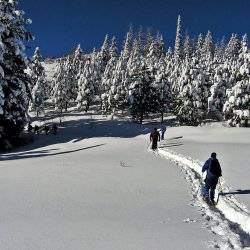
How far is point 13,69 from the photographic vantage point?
44.9 meters

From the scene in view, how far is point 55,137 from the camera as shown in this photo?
181 feet

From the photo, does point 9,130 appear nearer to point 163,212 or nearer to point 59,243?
point 163,212

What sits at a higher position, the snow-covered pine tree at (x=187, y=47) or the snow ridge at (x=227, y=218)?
the snow-covered pine tree at (x=187, y=47)

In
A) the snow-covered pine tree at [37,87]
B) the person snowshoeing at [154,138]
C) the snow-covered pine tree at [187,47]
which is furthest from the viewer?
the snow-covered pine tree at [187,47]

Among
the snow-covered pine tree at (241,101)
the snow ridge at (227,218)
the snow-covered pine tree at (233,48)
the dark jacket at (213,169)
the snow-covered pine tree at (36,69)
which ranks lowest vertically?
the snow ridge at (227,218)

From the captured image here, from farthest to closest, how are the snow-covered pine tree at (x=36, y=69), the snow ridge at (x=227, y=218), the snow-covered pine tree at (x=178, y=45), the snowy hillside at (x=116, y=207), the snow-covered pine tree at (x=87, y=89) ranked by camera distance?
the snow-covered pine tree at (x=178, y=45) → the snow-covered pine tree at (x=87, y=89) → the snow-covered pine tree at (x=36, y=69) → the snow ridge at (x=227, y=218) → the snowy hillside at (x=116, y=207)

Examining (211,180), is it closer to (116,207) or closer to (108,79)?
(116,207)

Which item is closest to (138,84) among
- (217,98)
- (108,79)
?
(217,98)

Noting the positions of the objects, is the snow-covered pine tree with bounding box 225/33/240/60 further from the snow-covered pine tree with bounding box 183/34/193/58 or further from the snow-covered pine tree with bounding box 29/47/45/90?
the snow-covered pine tree with bounding box 29/47/45/90

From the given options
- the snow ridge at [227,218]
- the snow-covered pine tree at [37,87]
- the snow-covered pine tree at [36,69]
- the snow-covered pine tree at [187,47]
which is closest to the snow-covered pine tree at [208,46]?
the snow-covered pine tree at [187,47]

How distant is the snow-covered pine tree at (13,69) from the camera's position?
→ 1644 inches

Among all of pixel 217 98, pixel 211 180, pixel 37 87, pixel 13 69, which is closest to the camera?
pixel 211 180

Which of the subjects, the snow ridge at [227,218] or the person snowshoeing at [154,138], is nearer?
the snow ridge at [227,218]

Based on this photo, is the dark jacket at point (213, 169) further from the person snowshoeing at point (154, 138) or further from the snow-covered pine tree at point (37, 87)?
the snow-covered pine tree at point (37, 87)
